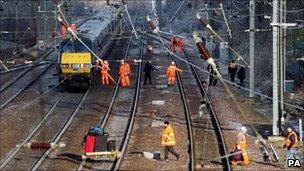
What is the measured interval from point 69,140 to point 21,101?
739cm

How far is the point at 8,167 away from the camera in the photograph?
19234mm

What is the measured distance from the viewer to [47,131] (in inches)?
949

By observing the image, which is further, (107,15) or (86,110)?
(107,15)

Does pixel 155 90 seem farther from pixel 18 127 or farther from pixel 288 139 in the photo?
pixel 288 139

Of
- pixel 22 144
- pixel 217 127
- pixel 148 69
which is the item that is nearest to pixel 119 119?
pixel 217 127

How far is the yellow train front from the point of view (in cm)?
3238

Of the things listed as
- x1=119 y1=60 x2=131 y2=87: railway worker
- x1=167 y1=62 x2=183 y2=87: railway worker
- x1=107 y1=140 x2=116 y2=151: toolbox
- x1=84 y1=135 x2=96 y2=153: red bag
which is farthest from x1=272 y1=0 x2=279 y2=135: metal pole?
x1=119 y1=60 x2=131 y2=87: railway worker

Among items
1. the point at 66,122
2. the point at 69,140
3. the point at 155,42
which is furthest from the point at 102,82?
the point at 155,42

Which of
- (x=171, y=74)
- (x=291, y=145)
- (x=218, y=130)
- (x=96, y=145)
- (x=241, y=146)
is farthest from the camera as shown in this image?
(x=171, y=74)

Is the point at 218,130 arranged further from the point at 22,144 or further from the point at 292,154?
the point at 22,144

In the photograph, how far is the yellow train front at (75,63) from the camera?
32375 mm

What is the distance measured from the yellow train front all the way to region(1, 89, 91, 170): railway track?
790mm

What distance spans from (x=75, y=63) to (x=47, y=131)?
871 cm

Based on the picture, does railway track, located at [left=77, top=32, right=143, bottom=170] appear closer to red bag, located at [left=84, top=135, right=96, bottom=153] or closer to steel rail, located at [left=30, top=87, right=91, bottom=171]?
red bag, located at [left=84, top=135, right=96, bottom=153]
